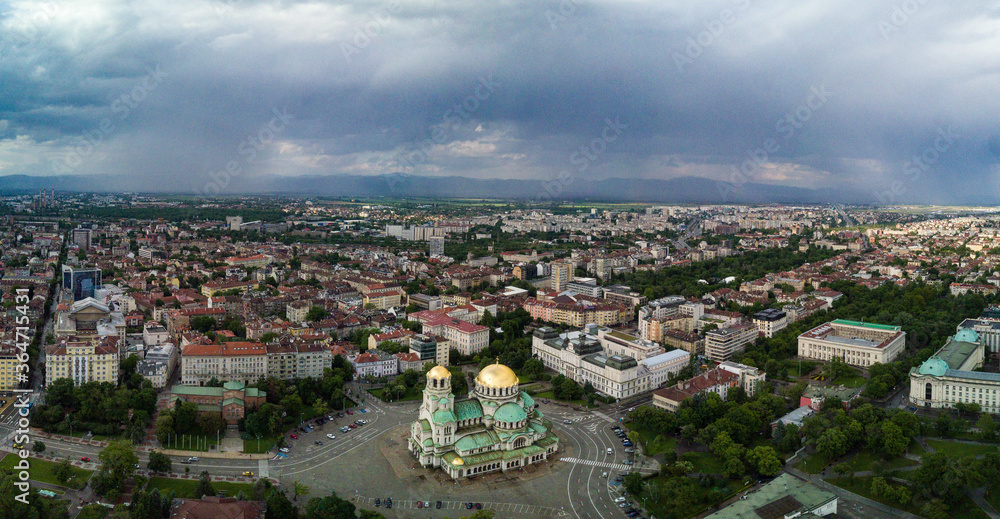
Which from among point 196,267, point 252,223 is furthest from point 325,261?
point 252,223

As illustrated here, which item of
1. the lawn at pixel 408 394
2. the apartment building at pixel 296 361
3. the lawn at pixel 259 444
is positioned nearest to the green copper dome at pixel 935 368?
the lawn at pixel 408 394

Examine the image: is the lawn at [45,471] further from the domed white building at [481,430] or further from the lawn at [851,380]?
the lawn at [851,380]

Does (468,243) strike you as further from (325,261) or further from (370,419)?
(370,419)

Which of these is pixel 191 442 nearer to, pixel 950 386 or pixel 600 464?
pixel 600 464

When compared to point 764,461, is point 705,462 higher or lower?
lower

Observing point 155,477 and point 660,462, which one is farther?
point 660,462

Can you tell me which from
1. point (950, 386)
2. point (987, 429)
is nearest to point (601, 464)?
point (987, 429)
